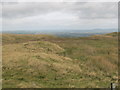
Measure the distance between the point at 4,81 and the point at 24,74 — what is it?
258 centimetres

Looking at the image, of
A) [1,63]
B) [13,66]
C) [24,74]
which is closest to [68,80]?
[24,74]

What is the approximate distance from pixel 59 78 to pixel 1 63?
9.33 m

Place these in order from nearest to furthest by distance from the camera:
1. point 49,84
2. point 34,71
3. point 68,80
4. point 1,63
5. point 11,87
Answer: point 11,87, point 49,84, point 68,80, point 34,71, point 1,63

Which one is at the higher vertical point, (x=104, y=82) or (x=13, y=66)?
(x=13, y=66)

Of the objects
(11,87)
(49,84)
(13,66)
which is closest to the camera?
(11,87)

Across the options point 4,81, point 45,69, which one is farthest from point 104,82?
point 4,81

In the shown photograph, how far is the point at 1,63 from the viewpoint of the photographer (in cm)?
1689

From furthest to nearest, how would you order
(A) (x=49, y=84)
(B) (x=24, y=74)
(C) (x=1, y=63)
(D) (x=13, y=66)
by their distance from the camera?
(C) (x=1, y=63), (D) (x=13, y=66), (B) (x=24, y=74), (A) (x=49, y=84)

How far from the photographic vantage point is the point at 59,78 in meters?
13.1

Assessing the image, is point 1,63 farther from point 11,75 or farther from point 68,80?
point 68,80

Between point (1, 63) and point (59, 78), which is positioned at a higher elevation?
point (1, 63)

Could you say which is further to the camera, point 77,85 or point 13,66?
point 13,66

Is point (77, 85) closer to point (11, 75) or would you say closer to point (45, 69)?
point (45, 69)

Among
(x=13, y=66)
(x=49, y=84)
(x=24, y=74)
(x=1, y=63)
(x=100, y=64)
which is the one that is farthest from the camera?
(x=100, y=64)
